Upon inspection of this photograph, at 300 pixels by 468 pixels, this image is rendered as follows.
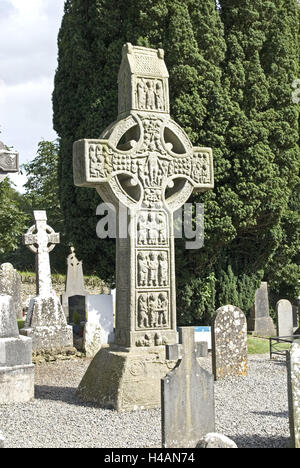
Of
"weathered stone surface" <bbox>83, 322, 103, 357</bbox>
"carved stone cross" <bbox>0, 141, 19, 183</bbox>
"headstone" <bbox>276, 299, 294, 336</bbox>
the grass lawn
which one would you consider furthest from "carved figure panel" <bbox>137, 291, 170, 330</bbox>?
"headstone" <bbox>276, 299, 294, 336</bbox>

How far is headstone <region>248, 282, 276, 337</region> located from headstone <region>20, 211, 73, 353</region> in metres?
5.49

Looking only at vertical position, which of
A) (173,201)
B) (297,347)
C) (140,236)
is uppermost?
(173,201)

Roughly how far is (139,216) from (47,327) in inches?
231

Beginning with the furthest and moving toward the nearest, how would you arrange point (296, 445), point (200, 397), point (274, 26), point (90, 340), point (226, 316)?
point (274, 26) → point (90, 340) → point (226, 316) → point (200, 397) → point (296, 445)

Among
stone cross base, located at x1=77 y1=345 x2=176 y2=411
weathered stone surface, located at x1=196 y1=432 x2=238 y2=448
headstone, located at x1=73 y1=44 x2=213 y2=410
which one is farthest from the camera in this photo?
headstone, located at x1=73 y1=44 x2=213 y2=410

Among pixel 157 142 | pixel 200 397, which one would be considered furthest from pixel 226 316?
pixel 200 397

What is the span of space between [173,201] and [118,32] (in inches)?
264

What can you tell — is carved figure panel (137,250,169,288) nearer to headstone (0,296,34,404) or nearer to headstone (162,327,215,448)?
headstone (0,296,34,404)

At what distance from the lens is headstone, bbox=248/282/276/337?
15.8 m

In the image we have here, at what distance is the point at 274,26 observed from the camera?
1387 cm

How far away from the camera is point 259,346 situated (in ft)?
43.4

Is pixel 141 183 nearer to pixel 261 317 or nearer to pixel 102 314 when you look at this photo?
pixel 102 314

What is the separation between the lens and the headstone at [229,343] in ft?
30.2

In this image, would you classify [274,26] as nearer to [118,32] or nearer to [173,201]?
[118,32]
